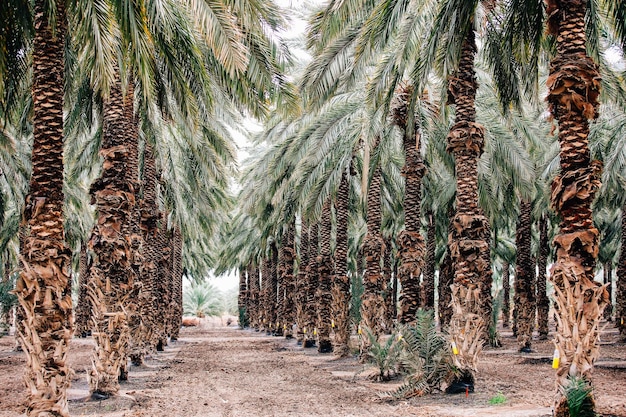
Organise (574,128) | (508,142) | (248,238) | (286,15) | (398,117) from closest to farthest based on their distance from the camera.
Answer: (574,128)
(286,15)
(398,117)
(508,142)
(248,238)

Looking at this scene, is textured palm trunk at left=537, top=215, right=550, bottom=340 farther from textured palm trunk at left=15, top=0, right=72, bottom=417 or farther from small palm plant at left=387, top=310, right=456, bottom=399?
textured palm trunk at left=15, top=0, right=72, bottom=417

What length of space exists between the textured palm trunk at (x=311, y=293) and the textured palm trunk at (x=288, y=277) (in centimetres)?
164

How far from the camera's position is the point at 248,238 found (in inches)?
1711

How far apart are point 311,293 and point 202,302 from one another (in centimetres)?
5635

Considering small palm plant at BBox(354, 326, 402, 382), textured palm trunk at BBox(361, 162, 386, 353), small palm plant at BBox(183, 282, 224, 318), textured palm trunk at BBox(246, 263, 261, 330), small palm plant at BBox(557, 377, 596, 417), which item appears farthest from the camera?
small palm plant at BBox(183, 282, 224, 318)

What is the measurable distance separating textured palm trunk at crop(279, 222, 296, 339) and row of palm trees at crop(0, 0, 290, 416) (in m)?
8.77

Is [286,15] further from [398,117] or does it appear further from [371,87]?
[398,117]

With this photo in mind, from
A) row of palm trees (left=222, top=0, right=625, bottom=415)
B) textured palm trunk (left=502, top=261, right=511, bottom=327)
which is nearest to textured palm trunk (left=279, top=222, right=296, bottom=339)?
row of palm trees (left=222, top=0, right=625, bottom=415)

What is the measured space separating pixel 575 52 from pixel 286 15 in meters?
5.63

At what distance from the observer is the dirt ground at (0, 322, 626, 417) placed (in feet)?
35.7

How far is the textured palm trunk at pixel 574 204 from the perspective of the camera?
8641mm

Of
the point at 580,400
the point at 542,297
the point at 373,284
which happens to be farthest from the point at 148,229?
the point at 542,297

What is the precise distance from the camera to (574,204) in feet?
30.0

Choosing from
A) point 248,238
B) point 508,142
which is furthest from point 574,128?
point 248,238
